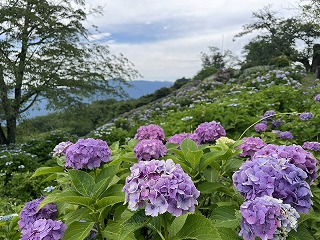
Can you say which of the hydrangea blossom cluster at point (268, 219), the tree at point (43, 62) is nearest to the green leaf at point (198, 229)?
the hydrangea blossom cluster at point (268, 219)

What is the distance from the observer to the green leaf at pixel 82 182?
175cm

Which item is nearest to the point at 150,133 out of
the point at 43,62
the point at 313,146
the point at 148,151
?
the point at 148,151

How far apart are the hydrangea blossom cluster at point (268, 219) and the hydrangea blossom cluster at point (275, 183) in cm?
12

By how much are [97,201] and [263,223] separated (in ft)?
2.17

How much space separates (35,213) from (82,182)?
0.27 metres

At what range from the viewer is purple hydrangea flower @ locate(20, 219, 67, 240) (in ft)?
5.39

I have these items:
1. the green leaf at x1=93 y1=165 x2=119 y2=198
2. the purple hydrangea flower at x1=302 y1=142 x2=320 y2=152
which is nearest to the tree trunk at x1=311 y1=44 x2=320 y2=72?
the purple hydrangea flower at x1=302 y1=142 x2=320 y2=152

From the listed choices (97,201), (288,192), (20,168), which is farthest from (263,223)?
(20,168)

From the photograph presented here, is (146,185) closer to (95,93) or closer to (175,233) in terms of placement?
(175,233)

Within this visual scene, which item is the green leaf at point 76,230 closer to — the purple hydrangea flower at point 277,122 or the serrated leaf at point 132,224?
the serrated leaf at point 132,224

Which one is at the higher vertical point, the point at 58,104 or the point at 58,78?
the point at 58,78

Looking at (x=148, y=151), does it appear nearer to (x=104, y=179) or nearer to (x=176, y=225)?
(x=104, y=179)

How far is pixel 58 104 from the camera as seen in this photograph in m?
13.0

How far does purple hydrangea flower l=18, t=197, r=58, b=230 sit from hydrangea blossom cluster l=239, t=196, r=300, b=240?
93 centimetres
